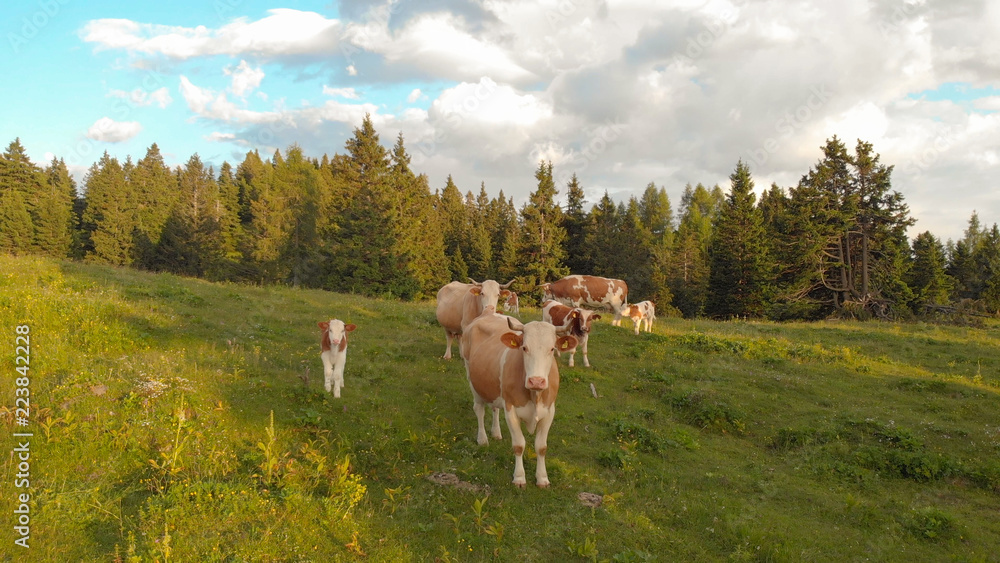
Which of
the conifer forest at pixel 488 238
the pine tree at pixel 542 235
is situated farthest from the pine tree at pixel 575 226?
the pine tree at pixel 542 235

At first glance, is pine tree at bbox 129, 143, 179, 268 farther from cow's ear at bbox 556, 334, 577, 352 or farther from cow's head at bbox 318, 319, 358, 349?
cow's ear at bbox 556, 334, 577, 352

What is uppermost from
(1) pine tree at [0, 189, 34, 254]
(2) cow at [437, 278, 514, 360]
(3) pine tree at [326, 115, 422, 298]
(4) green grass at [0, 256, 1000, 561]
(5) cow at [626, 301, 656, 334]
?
(1) pine tree at [0, 189, 34, 254]

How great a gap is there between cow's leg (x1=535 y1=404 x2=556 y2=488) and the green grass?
6.8 inches

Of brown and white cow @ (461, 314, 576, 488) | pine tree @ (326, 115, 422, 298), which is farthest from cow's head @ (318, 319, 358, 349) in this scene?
pine tree @ (326, 115, 422, 298)

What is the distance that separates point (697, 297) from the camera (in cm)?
5288

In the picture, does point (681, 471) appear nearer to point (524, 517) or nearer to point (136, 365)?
point (524, 517)

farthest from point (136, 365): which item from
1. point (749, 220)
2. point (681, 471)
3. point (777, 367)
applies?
point (749, 220)

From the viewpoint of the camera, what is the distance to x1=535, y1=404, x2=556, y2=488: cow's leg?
7.03 meters

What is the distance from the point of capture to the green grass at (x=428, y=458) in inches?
207

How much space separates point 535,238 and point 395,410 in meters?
39.3

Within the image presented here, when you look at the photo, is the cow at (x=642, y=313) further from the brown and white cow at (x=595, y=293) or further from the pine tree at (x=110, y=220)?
the pine tree at (x=110, y=220)

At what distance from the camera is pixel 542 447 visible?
23.6 ft

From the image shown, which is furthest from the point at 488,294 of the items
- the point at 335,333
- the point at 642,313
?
the point at 642,313

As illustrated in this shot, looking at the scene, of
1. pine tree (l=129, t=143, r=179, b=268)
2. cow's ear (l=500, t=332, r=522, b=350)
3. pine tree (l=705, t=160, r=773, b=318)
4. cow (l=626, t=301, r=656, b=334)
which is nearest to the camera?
cow's ear (l=500, t=332, r=522, b=350)
